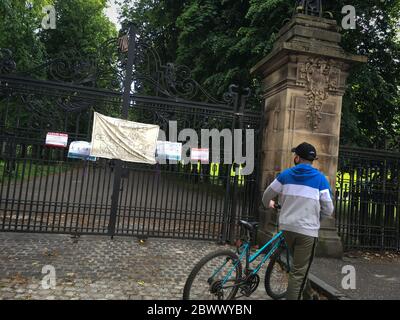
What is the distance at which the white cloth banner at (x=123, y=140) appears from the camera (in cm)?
756

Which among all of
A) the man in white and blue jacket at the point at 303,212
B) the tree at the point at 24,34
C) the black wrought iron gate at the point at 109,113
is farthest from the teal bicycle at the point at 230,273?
the tree at the point at 24,34

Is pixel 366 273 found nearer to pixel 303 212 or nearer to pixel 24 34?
pixel 303 212

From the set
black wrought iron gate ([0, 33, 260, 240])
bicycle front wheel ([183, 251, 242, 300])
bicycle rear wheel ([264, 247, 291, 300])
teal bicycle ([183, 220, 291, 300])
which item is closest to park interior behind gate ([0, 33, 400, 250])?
black wrought iron gate ([0, 33, 260, 240])

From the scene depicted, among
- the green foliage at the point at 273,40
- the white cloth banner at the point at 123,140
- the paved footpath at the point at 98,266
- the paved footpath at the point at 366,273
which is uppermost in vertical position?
the green foliage at the point at 273,40

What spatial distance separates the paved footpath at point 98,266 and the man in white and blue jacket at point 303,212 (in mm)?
978

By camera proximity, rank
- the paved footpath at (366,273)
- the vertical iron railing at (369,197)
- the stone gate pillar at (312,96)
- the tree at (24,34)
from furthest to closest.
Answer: the tree at (24,34) < the vertical iron railing at (369,197) < the stone gate pillar at (312,96) < the paved footpath at (366,273)

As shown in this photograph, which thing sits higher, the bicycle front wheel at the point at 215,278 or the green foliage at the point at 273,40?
the green foliage at the point at 273,40

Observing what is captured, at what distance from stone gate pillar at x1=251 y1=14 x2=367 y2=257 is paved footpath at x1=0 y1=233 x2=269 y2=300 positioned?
87.3 inches

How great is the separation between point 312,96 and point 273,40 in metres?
4.21

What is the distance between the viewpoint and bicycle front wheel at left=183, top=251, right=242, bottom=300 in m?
4.09

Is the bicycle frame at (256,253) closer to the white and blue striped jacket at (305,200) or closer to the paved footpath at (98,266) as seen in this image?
the white and blue striped jacket at (305,200)

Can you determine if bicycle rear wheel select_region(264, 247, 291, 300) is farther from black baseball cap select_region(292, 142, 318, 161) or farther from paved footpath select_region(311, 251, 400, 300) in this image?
black baseball cap select_region(292, 142, 318, 161)

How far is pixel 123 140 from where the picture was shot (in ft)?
25.1

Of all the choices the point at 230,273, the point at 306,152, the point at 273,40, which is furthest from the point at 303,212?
the point at 273,40
